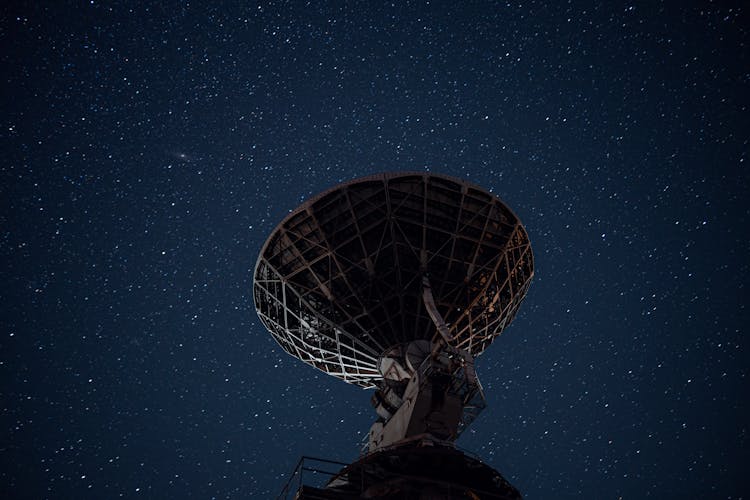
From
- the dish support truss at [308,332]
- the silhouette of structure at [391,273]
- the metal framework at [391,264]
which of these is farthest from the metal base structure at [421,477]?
the dish support truss at [308,332]

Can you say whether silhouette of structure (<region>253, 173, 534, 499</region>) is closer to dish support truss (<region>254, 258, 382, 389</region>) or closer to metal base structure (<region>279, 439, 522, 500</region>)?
dish support truss (<region>254, 258, 382, 389</region>)

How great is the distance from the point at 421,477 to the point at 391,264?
27.7ft

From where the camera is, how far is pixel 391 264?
1995 centimetres

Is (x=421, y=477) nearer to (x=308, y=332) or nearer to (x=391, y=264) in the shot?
(x=391, y=264)

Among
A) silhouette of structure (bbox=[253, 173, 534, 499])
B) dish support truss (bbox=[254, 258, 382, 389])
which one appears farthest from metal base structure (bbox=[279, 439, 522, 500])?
dish support truss (bbox=[254, 258, 382, 389])

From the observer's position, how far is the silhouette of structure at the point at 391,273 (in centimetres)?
1931

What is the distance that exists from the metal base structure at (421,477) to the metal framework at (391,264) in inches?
261

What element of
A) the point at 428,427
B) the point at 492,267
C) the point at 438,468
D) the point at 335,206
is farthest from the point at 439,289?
the point at 438,468

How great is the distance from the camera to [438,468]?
13.5m

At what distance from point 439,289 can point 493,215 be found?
11.2 feet

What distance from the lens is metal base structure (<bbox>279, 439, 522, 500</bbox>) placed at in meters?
13.1

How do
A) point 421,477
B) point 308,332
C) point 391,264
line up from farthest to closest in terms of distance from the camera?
Answer: point 308,332 < point 391,264 < point 421,477

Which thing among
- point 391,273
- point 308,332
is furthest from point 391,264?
point 308,332

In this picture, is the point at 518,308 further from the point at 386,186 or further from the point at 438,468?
the point at 438,468
